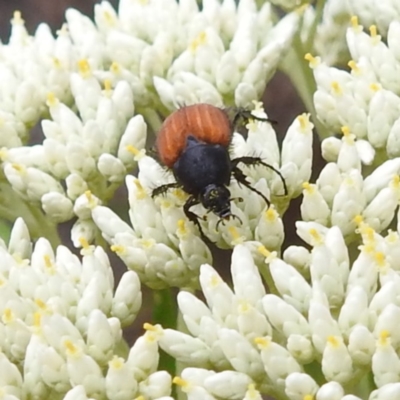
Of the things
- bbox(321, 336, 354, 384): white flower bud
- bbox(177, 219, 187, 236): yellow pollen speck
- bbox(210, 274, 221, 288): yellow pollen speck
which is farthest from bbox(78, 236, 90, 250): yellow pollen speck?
bbox(321, 336, 354, 384): white flower bud

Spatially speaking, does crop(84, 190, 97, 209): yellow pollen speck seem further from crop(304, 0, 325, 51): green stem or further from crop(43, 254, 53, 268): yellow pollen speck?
crop(304, 0, 325, 51): green stem

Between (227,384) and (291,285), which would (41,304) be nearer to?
(227,384)

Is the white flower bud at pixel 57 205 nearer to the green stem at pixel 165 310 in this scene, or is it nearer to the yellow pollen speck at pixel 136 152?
the yellow pollen speck at pixel 136 152

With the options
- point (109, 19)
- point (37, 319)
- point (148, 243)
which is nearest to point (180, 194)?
point (148, 243)

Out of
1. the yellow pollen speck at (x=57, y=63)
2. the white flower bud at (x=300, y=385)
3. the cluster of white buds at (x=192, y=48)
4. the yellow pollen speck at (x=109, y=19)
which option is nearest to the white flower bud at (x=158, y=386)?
the white flower bud at (x=300, y=385)

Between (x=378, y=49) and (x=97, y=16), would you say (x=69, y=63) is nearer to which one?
(x=97, y=16)

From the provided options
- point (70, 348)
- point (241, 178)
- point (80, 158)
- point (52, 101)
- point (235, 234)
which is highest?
point (52, 101)

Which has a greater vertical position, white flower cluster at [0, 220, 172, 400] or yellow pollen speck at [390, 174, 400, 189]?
yellow pollen speck at [390, 174, 400, 189]
